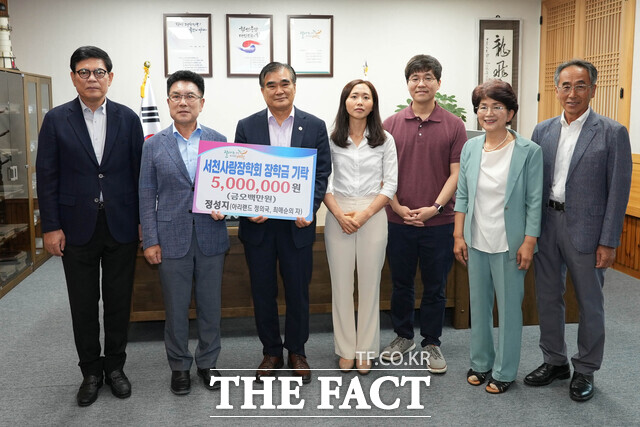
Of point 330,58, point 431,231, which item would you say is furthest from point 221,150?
point 330,58

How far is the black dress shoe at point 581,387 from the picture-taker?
271cm

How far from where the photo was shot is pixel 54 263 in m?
5.65

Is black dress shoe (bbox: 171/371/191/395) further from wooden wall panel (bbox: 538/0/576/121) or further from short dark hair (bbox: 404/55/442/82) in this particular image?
wooden wall panel (bbox: 538/0/576/121)

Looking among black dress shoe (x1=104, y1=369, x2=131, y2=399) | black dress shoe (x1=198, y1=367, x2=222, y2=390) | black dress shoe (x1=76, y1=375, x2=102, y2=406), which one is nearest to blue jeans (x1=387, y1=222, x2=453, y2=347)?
black dress shoe (x1=198, y1=367, x2=222, y2=390)

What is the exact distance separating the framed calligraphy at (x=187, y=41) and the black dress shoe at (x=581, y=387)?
4.89 meters

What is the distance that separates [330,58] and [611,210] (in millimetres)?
4397

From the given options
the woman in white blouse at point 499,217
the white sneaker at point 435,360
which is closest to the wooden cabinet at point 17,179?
the white sneaker at point 435,360

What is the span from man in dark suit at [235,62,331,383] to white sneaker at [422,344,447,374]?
2.07 feet

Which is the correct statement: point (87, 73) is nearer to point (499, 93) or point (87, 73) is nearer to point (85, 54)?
point (85, 54)

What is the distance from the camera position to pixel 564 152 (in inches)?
106

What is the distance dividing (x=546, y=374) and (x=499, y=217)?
83cm

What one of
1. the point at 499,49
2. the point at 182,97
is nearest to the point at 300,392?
the point at 182,97

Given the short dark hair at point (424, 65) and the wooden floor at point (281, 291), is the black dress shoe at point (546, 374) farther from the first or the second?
the short dark hair at point (424, 65)

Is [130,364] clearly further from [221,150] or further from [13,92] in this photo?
[13,92]
